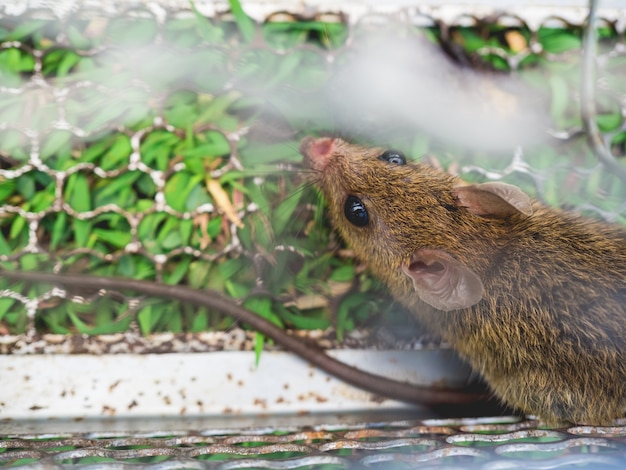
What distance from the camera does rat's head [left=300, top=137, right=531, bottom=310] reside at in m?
2.55

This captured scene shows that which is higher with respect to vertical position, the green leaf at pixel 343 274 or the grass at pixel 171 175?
the grass at pixel 171 175

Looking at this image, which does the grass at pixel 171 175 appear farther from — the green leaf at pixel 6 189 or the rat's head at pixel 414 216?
the rat's head at pixel 414 216

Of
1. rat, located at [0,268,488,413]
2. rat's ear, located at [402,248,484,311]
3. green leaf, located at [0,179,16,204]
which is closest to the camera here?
rat's ear, located at [402,248,484,311]

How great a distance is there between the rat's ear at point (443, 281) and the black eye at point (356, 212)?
322 millimetres

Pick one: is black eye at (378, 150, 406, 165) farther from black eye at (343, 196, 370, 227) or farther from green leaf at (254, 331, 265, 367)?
green leaf at (254, 331, 265, 367)

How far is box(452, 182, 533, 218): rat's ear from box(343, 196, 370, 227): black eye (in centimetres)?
42

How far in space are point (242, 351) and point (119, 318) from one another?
70cm

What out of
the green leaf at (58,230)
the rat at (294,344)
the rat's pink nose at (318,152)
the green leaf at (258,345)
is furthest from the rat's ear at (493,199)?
the green leaf at (58,230)

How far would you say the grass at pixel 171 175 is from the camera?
130 inches

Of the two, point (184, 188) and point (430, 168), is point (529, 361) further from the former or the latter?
point (184, 188)

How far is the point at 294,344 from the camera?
324 centimetres

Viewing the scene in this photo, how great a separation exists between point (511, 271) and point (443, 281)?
37 centimetres

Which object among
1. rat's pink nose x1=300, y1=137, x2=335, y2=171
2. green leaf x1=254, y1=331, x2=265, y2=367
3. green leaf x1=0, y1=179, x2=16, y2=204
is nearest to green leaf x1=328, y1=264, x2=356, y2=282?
green leaf x1=254, y1=331, x2=265, y2=367

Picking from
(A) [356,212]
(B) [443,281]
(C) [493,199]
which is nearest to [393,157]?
→ (A) [356,212]
